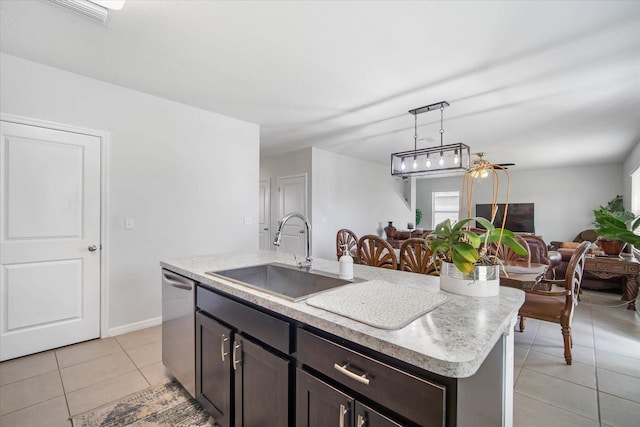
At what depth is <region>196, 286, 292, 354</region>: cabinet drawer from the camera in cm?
109

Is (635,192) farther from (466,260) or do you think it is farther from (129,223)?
(129,223)

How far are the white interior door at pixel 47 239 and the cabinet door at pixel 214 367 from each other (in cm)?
178

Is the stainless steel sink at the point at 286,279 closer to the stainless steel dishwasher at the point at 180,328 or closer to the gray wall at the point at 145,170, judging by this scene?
the stainless steel dishwasher at the point at 180,328

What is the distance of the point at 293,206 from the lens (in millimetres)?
5438

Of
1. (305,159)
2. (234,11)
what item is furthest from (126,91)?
(305,159)

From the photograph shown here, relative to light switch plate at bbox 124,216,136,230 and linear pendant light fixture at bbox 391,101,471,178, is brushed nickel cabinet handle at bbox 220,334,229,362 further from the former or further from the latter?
linear pendant light fixture at bbox 391,101,471,178

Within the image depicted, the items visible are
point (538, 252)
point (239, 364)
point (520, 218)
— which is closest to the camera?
point (239, 364)

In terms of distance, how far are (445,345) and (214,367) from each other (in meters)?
1.23

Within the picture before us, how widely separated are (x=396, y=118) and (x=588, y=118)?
232 cm

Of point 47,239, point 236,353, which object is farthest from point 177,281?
point 47,239

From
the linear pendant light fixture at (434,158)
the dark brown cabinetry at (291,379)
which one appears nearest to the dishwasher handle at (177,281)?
the dark brown cabinetry at (291,379)

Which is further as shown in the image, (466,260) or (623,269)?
(623,269)

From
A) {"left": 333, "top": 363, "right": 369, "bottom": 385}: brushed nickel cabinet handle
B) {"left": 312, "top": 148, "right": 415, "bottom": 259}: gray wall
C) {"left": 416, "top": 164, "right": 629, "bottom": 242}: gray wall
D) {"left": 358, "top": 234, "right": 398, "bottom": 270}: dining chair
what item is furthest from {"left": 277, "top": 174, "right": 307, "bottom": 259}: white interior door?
{"left": 416, "top": 164, "right": 629, "bottom": 242}: gray wall

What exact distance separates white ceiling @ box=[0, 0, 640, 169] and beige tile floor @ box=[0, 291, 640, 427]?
242 centimetres
